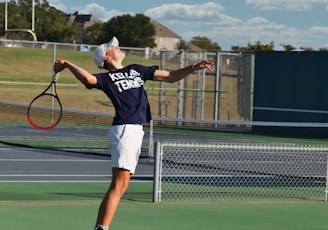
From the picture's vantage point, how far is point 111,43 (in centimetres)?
816

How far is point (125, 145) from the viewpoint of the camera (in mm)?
7852

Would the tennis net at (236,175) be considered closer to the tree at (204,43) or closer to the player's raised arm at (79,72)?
the player's raised arm at (79,72)

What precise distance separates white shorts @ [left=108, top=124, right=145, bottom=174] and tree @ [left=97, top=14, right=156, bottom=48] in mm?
66381

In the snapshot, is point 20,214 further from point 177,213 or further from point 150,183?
point 150,183

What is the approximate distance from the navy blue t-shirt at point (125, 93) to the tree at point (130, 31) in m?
66.3

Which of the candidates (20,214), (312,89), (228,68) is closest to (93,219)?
(20,214)

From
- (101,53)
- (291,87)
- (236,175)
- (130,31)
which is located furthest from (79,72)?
(130,31)

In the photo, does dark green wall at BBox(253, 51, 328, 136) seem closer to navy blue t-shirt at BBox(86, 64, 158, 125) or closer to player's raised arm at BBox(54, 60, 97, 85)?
navy blue t-shirt at BBox(86, 64, 158, 125)

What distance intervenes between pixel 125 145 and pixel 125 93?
47 cm

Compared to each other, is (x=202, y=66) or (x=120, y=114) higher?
(x=202, y=66)

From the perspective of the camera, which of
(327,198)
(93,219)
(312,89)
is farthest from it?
(312,89)

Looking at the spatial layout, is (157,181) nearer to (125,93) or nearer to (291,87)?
(125,93)

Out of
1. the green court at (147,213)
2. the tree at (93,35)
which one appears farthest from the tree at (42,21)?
the green court at (147,213)

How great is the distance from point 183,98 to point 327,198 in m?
21.0
